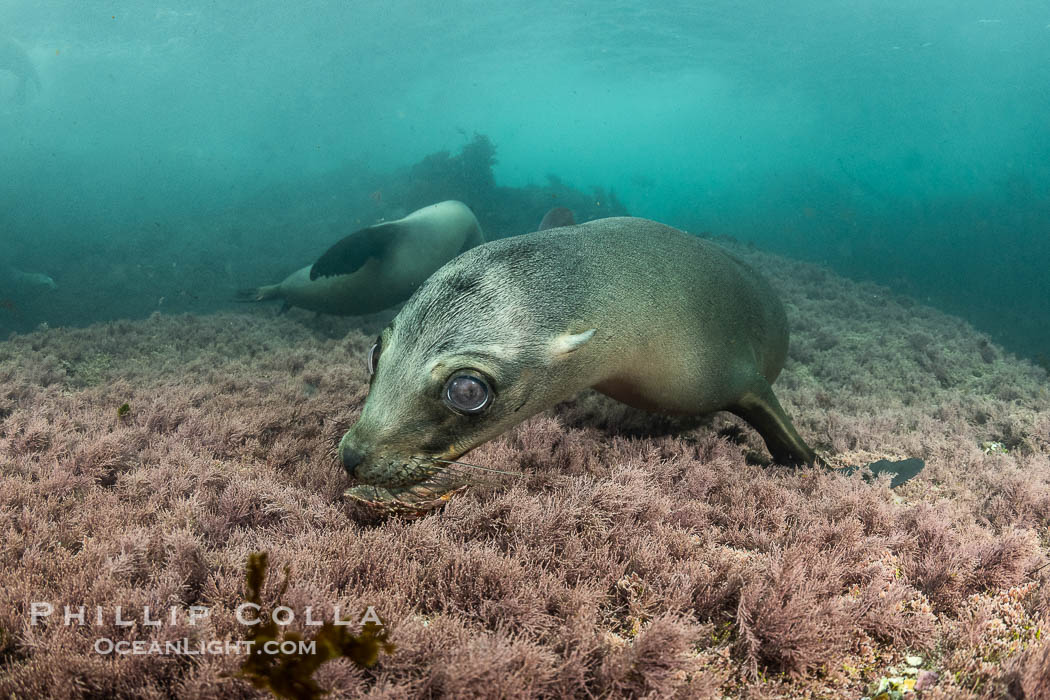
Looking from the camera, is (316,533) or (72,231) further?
(72,231)

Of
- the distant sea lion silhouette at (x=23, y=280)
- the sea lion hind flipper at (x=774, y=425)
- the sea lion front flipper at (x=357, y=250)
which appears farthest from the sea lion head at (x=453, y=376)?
the distant sea lion silhouette at (x=23, y=280)

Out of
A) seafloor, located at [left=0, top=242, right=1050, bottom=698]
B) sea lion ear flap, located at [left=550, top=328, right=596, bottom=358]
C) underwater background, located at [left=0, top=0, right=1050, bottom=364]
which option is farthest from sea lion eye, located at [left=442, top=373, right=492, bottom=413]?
underwater background, located at [left=0, top=0, right=1050, bottom=364]

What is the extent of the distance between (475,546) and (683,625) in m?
0.80

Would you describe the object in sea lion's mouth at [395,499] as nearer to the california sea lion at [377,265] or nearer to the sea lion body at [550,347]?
the sea lion body at [550,347]

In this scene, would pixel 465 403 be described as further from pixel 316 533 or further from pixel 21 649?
pixel 21 649

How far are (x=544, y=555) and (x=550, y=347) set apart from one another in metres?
0.88

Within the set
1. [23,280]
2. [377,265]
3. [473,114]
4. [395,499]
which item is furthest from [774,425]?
[473,114]

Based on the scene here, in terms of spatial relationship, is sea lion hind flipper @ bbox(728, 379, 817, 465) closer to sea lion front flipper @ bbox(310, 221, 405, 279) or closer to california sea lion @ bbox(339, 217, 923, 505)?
california sea lion @ bbox(339, 217, 923, 505)

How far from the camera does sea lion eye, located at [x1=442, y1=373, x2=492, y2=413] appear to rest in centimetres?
210

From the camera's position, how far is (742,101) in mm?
63469

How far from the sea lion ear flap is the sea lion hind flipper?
1.64 m

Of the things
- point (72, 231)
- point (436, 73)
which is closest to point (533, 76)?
point (436, 73)

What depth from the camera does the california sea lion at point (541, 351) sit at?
2.11 meters

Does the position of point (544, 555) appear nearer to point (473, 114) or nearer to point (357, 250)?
point (357, 250)
